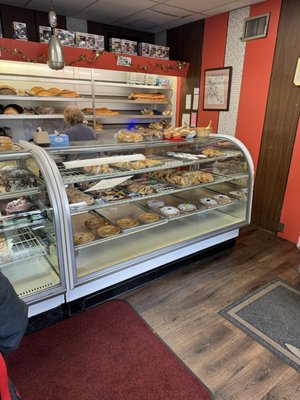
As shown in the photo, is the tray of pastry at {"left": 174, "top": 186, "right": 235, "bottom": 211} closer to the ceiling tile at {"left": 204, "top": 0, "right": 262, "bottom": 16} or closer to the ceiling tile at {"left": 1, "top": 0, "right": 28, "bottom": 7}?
the ceiling tile at {"left": 204, "top": 0, "right": 262, "bottom": 16}

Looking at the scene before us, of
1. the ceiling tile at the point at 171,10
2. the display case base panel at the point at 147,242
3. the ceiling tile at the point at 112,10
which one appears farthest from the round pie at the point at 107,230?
the ceiling tile at the point at 171,10

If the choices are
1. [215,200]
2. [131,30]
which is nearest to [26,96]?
[131,30]

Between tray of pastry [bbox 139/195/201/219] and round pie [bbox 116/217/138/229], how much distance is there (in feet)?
1.06

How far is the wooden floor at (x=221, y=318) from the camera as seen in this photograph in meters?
1.87

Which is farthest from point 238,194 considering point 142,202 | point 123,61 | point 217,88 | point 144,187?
point 123,61

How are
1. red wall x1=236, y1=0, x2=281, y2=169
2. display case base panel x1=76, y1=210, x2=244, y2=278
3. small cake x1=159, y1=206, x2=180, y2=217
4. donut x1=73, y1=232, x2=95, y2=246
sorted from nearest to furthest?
1. donut x1=73, y1=232, x2=95, y2=246
2. display case base panel x1=76, y1=210, x2=244, y2=278
3. small cake x1=159, y1=206, x2=180, y2=217
4. red wall x1=236, y1=0, x2=281, y2=169

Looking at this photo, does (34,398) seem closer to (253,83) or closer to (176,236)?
(176,236)

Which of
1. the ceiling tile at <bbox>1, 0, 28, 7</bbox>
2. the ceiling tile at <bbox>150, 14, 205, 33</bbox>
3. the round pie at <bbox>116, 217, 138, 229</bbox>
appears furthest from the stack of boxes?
the round pie at <bbox>116, 217, 138, 229</bbox>

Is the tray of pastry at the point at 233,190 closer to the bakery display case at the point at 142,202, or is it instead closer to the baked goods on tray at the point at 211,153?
the bakery display case at the point at 142,202

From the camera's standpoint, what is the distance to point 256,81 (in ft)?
12.8

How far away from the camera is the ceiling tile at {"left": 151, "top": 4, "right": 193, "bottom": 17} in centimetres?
399

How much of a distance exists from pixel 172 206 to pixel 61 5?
329cm

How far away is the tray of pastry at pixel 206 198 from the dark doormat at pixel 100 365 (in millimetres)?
1494

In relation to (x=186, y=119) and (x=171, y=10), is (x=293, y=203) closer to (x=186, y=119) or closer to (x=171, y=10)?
(x=186, y=119)
